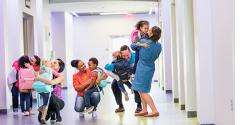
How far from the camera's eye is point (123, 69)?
8.01 metres

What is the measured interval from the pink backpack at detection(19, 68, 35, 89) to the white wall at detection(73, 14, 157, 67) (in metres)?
13.6

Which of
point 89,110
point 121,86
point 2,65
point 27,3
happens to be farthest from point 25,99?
point 27,3

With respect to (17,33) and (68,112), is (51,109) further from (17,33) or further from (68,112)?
(17,33)

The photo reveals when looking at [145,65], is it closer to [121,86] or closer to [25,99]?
[121,86]

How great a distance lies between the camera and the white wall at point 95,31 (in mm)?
21547

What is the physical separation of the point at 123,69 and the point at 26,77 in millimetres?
1909

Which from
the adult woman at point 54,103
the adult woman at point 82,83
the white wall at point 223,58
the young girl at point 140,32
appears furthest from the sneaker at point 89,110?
the white wall at point 223,58

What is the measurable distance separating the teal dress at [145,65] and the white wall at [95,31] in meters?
14.5

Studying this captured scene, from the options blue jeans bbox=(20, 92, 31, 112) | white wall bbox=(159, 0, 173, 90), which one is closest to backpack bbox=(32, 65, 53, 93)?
blue jeans bbox=(20, 92, 31, 112)

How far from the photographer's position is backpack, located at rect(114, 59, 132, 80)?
799 centimetres

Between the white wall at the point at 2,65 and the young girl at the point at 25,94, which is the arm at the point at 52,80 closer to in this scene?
the young girl at the point at 25,94
